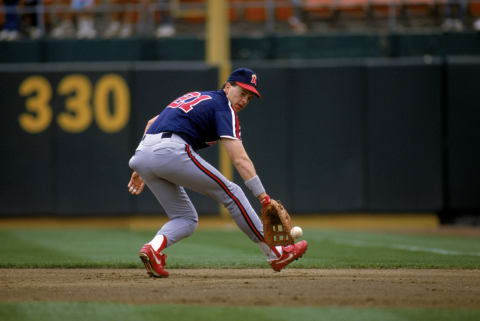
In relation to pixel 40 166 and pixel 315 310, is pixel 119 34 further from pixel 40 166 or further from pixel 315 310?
pixel 315 310

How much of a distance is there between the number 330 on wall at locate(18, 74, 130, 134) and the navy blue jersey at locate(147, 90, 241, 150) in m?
9.27

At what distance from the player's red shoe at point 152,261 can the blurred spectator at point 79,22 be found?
11321 mm

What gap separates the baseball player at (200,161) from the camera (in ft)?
20.4

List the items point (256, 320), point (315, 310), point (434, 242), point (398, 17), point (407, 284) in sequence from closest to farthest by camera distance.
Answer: point (256, 320) → point (315, 310) → point (407, 284) → point (434, 242) → point (398, 17)

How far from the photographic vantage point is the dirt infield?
5.22 metres

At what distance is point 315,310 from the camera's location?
482 cm

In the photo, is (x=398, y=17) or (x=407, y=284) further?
(x=398, y=17)

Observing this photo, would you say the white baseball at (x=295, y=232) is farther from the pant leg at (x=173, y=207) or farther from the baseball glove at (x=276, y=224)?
the pant leg at (x=173, y=207)

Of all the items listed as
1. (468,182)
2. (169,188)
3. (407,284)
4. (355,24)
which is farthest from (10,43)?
(407,284)

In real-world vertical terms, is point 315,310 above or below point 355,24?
below

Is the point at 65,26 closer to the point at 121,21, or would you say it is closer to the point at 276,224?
the point at 121,21

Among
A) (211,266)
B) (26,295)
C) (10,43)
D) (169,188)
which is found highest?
(10,43)

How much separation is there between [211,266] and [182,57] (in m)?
9.73

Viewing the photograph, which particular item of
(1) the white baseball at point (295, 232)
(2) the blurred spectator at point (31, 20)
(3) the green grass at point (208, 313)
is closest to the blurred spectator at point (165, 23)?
(2) the blurred spectator at point (31, 20)
